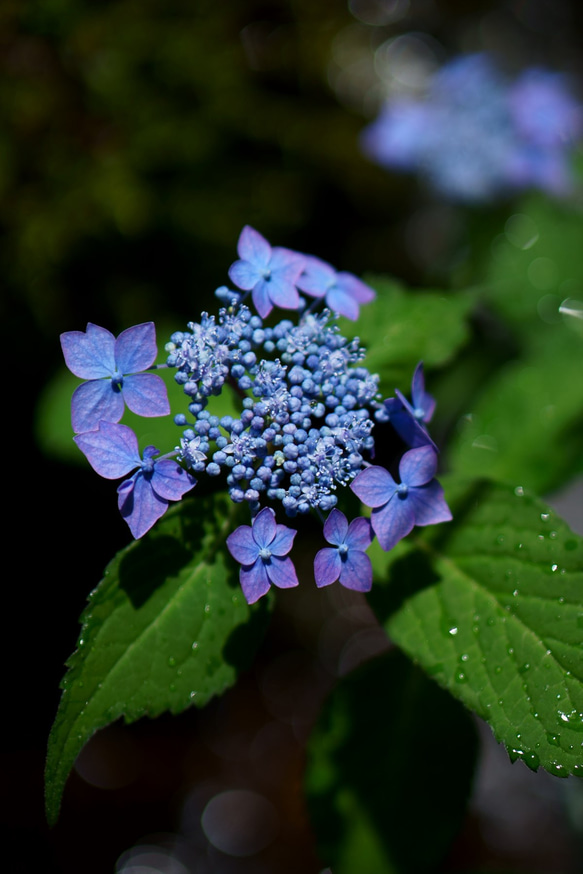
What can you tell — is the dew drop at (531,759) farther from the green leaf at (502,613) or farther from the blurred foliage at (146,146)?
the blurred foliage at (146,146)

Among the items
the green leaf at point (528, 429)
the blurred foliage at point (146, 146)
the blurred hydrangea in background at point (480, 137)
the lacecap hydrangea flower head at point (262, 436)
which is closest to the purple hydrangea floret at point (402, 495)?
the lacecap hydrangea flower head at point (262, 436)

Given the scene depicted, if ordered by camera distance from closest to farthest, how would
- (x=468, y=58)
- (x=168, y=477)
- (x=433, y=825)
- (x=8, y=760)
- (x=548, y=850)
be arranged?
(x=168, y=477)
(x=433, y=825)
(x=8, y=760)
(x=548, y=850)
(x=468, y=58)

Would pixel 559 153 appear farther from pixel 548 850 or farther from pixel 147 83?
pixel 548 850

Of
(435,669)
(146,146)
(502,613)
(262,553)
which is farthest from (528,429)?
(146,146)

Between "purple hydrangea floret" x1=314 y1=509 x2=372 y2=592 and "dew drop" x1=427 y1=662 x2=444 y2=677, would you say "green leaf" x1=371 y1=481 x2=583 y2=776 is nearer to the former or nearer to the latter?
"dew drop" x1=427 y1=662 x2=444 y2=677

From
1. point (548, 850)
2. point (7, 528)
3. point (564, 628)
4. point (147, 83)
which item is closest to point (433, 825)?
point (564, 628)
